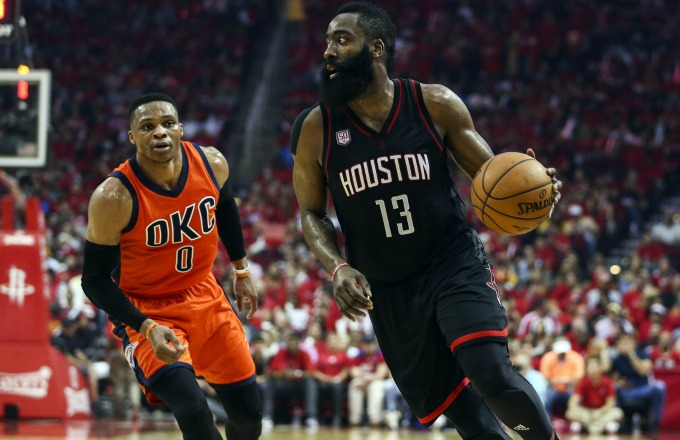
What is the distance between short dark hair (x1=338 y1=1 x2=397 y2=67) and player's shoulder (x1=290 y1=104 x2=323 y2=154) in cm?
40

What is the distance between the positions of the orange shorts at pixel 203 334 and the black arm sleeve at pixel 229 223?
0.43m

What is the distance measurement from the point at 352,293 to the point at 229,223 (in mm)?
1606

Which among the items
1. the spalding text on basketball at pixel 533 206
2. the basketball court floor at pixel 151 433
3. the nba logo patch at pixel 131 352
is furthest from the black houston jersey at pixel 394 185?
the basketball court floor at pixel 151 433

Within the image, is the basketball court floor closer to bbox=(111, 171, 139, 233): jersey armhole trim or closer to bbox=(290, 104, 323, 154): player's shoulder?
bbox=(111, 171, 139, 233): jersey armhole trim

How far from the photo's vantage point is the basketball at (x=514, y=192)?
439 cm

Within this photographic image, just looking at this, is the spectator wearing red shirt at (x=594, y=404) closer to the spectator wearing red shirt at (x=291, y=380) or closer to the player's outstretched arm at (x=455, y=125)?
the spectator wearing red shirt at (x=291, y=380)

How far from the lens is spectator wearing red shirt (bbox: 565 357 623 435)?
11312 mm

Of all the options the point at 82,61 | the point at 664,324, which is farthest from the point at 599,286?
the point at 82,61

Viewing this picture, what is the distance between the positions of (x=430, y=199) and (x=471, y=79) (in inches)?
716

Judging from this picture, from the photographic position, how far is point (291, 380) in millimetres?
12188

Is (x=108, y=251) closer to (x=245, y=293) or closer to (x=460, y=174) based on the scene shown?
(x=245, y=293)

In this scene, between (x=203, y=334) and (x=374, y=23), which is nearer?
(x=374, y=23)

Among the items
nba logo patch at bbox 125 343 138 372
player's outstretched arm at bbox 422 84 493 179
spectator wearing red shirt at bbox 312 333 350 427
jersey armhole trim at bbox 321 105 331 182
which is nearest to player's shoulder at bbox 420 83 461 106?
player's outstretched arm at bbox 422 84 493 179


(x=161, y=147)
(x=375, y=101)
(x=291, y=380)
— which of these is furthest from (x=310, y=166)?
(x=291, y=380)
